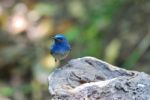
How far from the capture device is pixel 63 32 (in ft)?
24.3

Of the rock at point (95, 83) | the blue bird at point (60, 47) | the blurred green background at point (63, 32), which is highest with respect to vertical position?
the blue bird at point (60, 47)

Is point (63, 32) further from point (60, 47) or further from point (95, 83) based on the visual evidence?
point (95, 83)

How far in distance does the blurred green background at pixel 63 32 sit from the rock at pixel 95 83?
362 centimetres

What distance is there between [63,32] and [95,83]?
4505 millimetres

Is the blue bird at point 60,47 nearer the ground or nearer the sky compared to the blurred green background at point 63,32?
nearer the sky

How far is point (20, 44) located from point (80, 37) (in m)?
0.91

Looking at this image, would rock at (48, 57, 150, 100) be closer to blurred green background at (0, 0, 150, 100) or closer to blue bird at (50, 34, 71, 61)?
blue bird at (50, 34, 71, 61)

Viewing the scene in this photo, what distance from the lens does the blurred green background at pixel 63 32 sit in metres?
7.09

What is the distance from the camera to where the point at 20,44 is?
7777mm

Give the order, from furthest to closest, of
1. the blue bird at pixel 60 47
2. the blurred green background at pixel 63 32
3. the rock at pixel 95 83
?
the blurred green background at pixel 63 32 < the blue bird at pixel 60 47 < the rock at pixel 95 83

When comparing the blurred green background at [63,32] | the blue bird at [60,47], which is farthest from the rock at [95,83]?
the blurred green background at [63,32]

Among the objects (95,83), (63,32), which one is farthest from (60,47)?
(63,32)

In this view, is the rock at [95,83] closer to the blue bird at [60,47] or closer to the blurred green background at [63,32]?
the blue bird at [60,47]

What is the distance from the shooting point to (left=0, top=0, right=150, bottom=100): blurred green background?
709 centimetres
